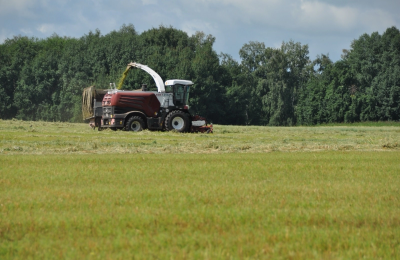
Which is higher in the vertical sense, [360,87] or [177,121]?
[360,87]

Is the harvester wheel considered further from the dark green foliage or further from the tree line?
the dark green foliage

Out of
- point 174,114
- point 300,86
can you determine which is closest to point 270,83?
point 300,86

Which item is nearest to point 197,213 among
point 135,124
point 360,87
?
point 135,124

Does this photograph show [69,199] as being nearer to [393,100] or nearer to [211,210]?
[211,210]

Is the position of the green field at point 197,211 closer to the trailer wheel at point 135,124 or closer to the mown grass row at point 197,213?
the mown grass row at point 197,213

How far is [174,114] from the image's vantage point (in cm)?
3394

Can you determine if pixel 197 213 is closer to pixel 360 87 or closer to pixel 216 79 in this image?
pixel 216 79

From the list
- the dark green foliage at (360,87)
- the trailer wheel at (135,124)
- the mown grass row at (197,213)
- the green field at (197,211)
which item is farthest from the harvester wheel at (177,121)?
the dark green foliage at (360,87)

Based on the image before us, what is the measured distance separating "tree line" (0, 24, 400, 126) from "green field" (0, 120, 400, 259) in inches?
2428

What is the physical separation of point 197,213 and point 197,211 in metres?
0.14

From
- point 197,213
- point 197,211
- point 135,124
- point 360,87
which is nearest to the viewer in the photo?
point 197,213

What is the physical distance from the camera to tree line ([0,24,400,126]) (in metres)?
81.1

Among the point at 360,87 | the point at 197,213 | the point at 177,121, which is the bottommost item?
the point at 197,213

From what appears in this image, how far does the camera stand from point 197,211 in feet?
25.9
